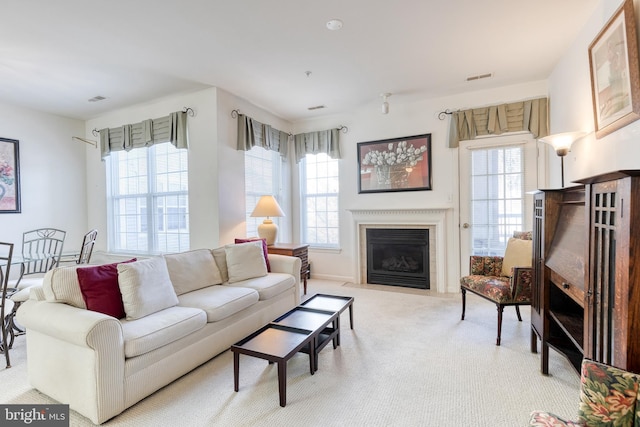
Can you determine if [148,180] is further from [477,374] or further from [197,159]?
[477,374]

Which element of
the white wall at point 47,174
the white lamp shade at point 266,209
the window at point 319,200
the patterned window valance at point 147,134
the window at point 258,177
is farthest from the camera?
the window at point 319,200

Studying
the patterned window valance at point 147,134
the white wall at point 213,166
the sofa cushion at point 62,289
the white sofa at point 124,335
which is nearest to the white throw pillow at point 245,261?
the white sofa at point 124,335

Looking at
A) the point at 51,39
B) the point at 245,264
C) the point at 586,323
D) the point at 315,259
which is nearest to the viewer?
the point at 586,323

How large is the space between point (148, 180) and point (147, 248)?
1043 millimetres

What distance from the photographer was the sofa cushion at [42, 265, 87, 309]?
1968 millimetres

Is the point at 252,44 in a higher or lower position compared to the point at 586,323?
higher

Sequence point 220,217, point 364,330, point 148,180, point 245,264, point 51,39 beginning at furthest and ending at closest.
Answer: point 148,180 < point 220,217 < point 245,264 < point 364,330 < point 51,39

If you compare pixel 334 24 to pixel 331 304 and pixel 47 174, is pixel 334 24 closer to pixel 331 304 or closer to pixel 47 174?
pixel 331 304

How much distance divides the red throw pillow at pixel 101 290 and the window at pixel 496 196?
405cm

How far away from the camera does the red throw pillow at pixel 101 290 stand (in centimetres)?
200

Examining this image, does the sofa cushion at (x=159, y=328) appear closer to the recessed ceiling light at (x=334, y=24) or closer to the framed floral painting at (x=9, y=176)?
the recessed ceiling light at (x=334, y=24)

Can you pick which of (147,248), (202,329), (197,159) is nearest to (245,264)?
(202,329)

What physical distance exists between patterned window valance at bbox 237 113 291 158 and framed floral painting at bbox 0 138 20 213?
124 inches

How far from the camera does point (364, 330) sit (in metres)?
2.95
